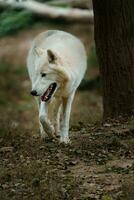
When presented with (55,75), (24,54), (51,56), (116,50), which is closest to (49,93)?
(55,75)

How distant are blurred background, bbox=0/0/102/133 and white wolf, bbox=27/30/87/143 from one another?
7366 millimetres

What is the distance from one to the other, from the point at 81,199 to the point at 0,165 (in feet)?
5.09

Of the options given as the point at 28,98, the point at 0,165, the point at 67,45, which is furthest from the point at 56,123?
the point at 28,98

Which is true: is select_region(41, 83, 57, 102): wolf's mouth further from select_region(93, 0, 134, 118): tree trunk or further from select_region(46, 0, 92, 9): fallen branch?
select_region(46, 0, 92, 9): fallen branch

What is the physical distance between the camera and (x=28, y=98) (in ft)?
68.7

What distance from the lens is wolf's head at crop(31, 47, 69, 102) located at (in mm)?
8320

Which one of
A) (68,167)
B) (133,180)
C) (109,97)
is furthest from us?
(109,97)

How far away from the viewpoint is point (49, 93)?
8562 mm

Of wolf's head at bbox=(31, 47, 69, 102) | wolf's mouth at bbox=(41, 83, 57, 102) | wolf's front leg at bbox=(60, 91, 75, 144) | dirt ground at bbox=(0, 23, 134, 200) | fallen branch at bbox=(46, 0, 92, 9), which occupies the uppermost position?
fallen branch at bbox=(46, 0, 92, 9)

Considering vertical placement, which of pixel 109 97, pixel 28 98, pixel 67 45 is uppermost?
pixel 67 45

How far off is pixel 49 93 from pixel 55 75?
264 mm

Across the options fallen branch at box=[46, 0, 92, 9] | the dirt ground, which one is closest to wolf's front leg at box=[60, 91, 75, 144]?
the dirt ground

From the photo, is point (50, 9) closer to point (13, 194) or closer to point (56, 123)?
point (56, 123)

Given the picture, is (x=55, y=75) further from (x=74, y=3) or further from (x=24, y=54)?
(x=24, y=54)
